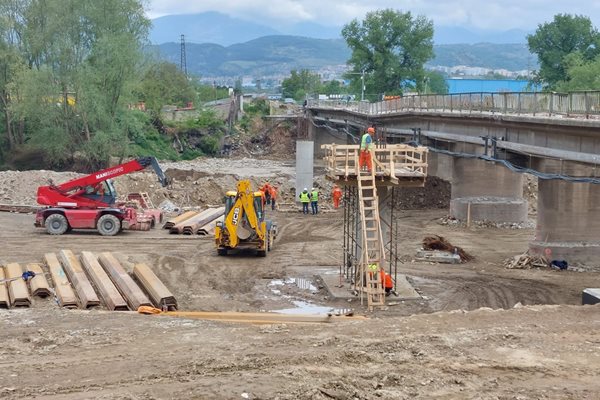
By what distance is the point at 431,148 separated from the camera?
3941 centimetres

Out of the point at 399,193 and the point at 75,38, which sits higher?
the point at 75,38

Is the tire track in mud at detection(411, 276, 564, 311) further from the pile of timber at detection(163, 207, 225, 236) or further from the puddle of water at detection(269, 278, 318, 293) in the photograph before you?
the pile of timber at detection(163, 207, 225, 236)

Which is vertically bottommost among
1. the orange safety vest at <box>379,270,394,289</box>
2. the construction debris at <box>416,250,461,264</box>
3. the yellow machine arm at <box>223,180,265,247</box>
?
A: the construction debris at <box>416,250,461,264</box>

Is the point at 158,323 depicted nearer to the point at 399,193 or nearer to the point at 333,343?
the point at 333,343

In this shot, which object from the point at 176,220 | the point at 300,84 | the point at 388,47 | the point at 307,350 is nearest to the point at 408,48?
the point at 388,47

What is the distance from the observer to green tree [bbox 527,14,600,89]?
93.6 metres

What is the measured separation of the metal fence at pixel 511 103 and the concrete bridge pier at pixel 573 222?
2.43 m

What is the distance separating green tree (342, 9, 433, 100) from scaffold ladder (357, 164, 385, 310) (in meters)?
80.9

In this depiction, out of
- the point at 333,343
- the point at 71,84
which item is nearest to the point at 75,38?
the point at 71,84

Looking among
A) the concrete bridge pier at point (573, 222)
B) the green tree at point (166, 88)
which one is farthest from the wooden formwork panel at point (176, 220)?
the green tree at point (166, 88)

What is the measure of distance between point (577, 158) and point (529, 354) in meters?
11.8

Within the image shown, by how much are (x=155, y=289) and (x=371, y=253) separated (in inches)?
228

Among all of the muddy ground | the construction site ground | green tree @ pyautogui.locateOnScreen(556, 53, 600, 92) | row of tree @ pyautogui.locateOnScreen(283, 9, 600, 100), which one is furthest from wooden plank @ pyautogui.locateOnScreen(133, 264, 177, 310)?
row of tree @ pyautogui.locateOnScreen(283, 9, 600, 100)

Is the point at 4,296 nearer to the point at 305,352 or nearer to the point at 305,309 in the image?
the point at 305,309
